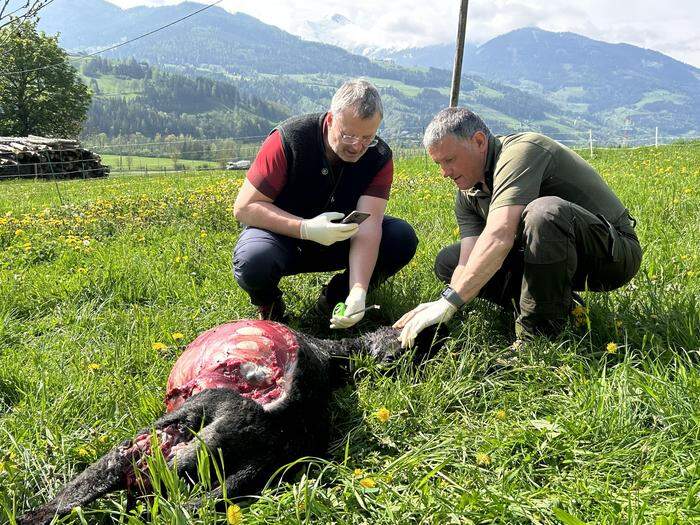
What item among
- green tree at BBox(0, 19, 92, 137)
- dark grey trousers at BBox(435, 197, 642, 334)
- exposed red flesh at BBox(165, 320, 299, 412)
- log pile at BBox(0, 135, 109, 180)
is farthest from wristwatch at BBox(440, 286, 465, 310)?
green tree at BBox(0, 19, 92, 137)

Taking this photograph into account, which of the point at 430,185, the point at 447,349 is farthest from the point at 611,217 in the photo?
the point at 430,185

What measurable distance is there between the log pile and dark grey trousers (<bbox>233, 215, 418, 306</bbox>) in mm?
22857

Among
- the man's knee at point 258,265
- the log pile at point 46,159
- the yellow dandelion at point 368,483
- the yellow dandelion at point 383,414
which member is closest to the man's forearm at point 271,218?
the man's knee at point 258,265

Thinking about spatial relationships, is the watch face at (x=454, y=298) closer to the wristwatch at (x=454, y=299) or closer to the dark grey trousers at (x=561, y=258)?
the wristwatch at (x=454, y=299)

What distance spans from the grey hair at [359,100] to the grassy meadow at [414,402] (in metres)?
1.33

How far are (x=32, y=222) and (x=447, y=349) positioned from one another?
210 inches

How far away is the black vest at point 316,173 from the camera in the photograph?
12.2ft

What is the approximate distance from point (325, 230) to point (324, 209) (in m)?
0.43

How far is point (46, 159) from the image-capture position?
86.6 ft

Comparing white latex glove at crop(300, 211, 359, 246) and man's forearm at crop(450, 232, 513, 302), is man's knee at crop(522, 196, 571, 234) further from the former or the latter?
white latex glove at crop(300, 211, 359, 246)

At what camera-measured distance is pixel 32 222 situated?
20.5 feet

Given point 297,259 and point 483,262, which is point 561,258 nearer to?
point 483,262

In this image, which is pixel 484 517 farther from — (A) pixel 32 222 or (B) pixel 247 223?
(A) pixel 32 222

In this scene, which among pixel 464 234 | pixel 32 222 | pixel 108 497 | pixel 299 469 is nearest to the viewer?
pixel 108 497
